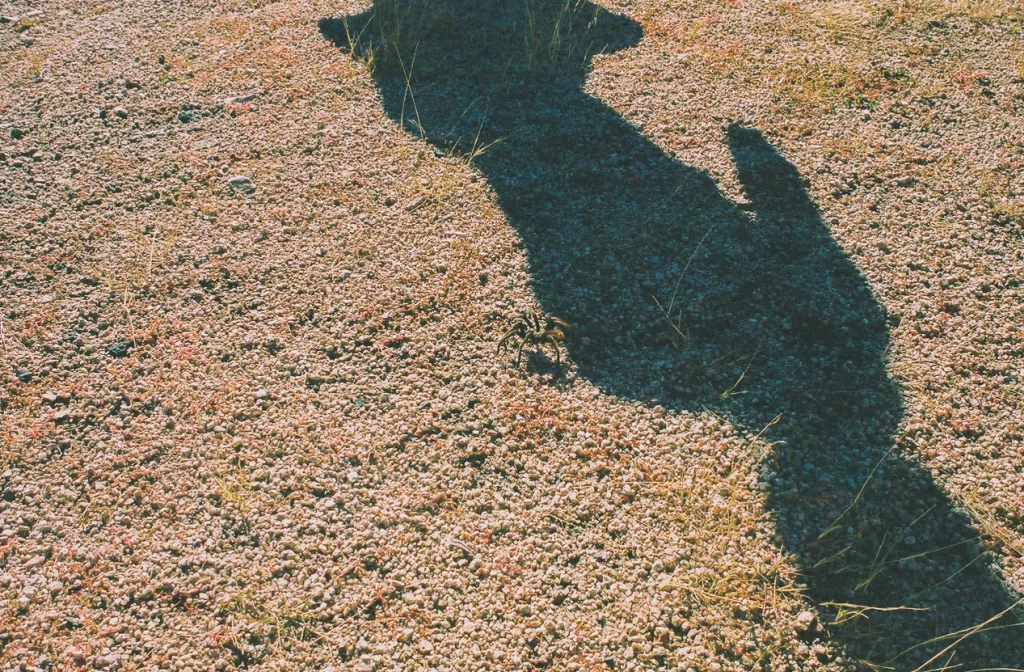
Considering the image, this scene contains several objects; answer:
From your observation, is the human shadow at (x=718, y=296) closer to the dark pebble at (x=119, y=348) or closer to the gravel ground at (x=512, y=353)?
the gravel ground at (x=512, y=353)

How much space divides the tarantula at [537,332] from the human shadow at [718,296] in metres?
0.09

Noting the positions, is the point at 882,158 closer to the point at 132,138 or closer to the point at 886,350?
the point at 886,350

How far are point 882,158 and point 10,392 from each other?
16.0 ft

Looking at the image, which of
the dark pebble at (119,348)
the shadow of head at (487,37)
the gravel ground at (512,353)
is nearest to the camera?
the gravel ground at (512,353)

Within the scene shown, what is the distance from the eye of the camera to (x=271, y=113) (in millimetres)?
5281

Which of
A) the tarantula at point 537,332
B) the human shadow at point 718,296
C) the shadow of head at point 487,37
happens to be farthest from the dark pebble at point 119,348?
the shadow of head at point 487,37

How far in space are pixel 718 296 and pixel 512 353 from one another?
1.11m

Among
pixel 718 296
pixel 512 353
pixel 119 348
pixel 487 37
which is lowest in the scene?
pixel 119 348

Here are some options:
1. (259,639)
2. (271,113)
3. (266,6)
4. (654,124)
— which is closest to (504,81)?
(654,124)

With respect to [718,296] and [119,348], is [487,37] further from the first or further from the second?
[119,348]

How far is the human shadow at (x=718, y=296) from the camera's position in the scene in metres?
2.98

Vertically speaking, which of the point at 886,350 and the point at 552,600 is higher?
the point at 886,350

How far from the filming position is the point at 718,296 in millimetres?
4047

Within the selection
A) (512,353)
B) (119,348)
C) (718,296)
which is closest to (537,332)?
(512,353)
